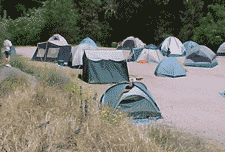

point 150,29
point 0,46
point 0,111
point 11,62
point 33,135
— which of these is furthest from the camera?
point 150,29

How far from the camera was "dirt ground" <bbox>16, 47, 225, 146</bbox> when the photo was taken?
691 centimetres

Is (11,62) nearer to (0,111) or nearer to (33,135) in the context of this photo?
(0,111)

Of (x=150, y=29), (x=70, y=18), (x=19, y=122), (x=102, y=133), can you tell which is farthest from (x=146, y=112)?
(x=70, y=18)

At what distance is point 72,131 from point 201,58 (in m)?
16.2

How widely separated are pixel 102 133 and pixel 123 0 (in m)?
28.9

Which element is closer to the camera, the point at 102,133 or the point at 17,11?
the point at 102,133

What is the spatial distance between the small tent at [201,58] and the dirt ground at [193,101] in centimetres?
295

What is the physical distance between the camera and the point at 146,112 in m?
7.52

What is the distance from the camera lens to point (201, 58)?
1867 centimetres

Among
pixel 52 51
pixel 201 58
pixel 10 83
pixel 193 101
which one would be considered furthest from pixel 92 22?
pixel 10 83

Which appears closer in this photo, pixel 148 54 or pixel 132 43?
pixel 148 54

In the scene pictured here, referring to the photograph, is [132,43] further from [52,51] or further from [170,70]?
[170,70]

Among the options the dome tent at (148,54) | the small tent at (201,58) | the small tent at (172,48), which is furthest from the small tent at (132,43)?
the small tent at (201,58)

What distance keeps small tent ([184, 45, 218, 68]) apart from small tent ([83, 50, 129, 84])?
851 centimetres
